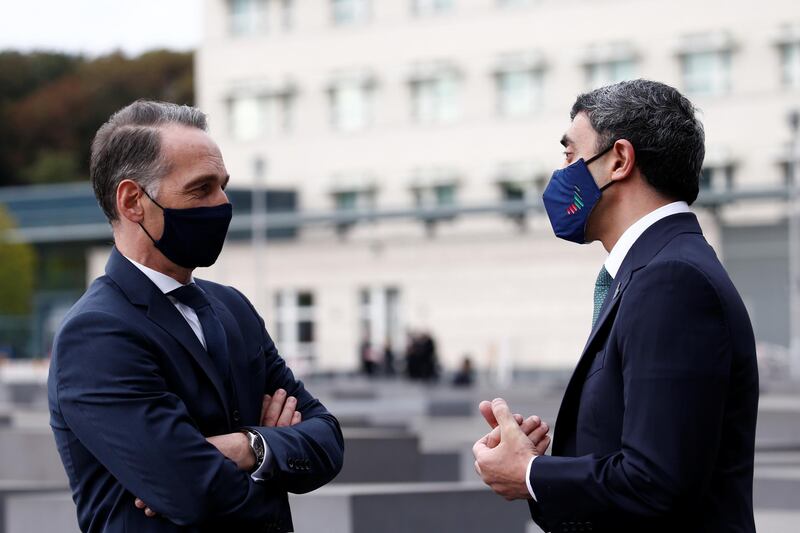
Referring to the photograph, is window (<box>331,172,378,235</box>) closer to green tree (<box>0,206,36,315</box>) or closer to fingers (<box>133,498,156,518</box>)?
green tree (<box>0,206,36,315</box>)

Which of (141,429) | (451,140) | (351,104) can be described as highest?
(351,104)

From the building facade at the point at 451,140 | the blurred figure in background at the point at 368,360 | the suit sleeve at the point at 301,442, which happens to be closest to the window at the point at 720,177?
the building facade at the point at 451,140

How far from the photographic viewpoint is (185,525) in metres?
3.86

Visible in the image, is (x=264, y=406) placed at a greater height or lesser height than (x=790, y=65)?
lesser

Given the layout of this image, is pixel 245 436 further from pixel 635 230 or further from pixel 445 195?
pixel 445 195

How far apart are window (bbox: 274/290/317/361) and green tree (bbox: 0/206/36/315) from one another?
522 inches

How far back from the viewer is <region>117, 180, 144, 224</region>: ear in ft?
13.7

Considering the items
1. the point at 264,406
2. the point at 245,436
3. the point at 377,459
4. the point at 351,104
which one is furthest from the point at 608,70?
the point at 245,436

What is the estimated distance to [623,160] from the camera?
3850mm

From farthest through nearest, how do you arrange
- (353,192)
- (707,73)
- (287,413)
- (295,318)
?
(353,192) < (295,318) < (707,73) < (287,413)

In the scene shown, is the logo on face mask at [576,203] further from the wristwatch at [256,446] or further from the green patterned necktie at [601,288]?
the wristwatch at [256,446]

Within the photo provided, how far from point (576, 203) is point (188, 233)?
44.4 inches

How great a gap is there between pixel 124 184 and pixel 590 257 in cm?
4726

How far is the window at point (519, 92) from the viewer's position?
2133 inches
